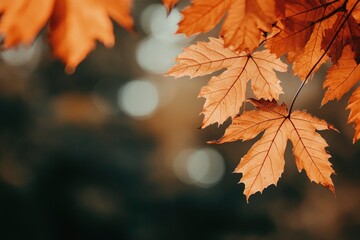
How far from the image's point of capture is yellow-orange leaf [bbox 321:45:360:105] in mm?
980

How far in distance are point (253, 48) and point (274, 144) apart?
0.52m

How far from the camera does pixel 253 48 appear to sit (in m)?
0.70

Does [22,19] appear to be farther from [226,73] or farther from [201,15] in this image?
[226,73]

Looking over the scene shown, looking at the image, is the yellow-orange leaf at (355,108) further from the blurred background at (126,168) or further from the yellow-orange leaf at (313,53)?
the blurred background at (126,168)

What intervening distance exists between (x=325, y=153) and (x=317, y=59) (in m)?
0.28

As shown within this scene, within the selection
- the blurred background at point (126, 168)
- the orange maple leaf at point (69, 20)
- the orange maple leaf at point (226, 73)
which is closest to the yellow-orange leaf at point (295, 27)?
the orange maple leaf at point (226, 73)

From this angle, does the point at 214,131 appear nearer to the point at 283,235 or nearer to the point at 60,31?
the point at 283,235

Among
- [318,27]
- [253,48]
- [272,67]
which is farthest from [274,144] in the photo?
[253,48]

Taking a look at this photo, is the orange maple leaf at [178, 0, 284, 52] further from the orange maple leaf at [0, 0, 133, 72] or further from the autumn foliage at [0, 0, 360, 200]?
the orange maple leaf at [0, 0, 133, 72]

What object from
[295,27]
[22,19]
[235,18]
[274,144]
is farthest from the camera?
[274,144]

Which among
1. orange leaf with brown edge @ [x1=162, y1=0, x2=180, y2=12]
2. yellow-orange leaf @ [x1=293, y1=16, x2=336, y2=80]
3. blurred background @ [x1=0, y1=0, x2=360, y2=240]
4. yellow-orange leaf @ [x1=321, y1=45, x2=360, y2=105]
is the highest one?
orange leaf with brown edge @ [x1=162, y1=0, x2=180, y2=12]

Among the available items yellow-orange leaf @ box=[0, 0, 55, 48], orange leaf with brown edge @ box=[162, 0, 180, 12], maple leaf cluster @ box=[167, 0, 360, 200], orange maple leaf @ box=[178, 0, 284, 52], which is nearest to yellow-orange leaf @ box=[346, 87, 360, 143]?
maple leaf cluster @ box=[167, 0, 360, 200]

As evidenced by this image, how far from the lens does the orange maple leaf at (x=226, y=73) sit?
1015 millimetres

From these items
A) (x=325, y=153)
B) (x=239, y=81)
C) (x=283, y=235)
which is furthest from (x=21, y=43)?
(x=283, y=235)
